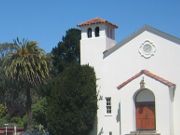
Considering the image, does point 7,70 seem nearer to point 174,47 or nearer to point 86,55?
point 86,55

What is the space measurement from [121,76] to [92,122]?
4448 millimetres

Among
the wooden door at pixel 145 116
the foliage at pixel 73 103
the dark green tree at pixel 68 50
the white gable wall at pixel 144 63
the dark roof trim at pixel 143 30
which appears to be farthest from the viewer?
the dark green tree at pixel 68 50

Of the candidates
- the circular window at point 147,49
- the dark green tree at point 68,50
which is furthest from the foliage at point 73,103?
the dark green tree at point 68,50

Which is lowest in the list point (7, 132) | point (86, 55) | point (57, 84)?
point (7, 132)

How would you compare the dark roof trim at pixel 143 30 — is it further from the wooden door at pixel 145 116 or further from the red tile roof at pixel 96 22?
the wooden door at pixel 145 116

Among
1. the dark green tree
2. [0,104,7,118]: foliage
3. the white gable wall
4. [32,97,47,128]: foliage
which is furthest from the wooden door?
[0,104,7,118]: foliage

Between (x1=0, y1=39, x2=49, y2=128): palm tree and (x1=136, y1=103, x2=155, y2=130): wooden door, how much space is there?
1313 centimetres

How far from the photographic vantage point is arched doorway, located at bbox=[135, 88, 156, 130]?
121ft

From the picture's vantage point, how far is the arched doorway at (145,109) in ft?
121

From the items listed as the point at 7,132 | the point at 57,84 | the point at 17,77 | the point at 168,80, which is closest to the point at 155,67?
the point at 168,80

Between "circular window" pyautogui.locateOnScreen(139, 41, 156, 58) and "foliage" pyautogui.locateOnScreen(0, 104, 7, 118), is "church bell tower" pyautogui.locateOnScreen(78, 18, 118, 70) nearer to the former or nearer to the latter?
"circular window" pyautogui.locateOnScreen(139, 41, 156, 58)

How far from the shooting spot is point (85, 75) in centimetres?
3900

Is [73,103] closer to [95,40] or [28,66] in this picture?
[95,40]

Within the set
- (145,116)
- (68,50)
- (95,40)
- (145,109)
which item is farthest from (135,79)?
(68,50)
